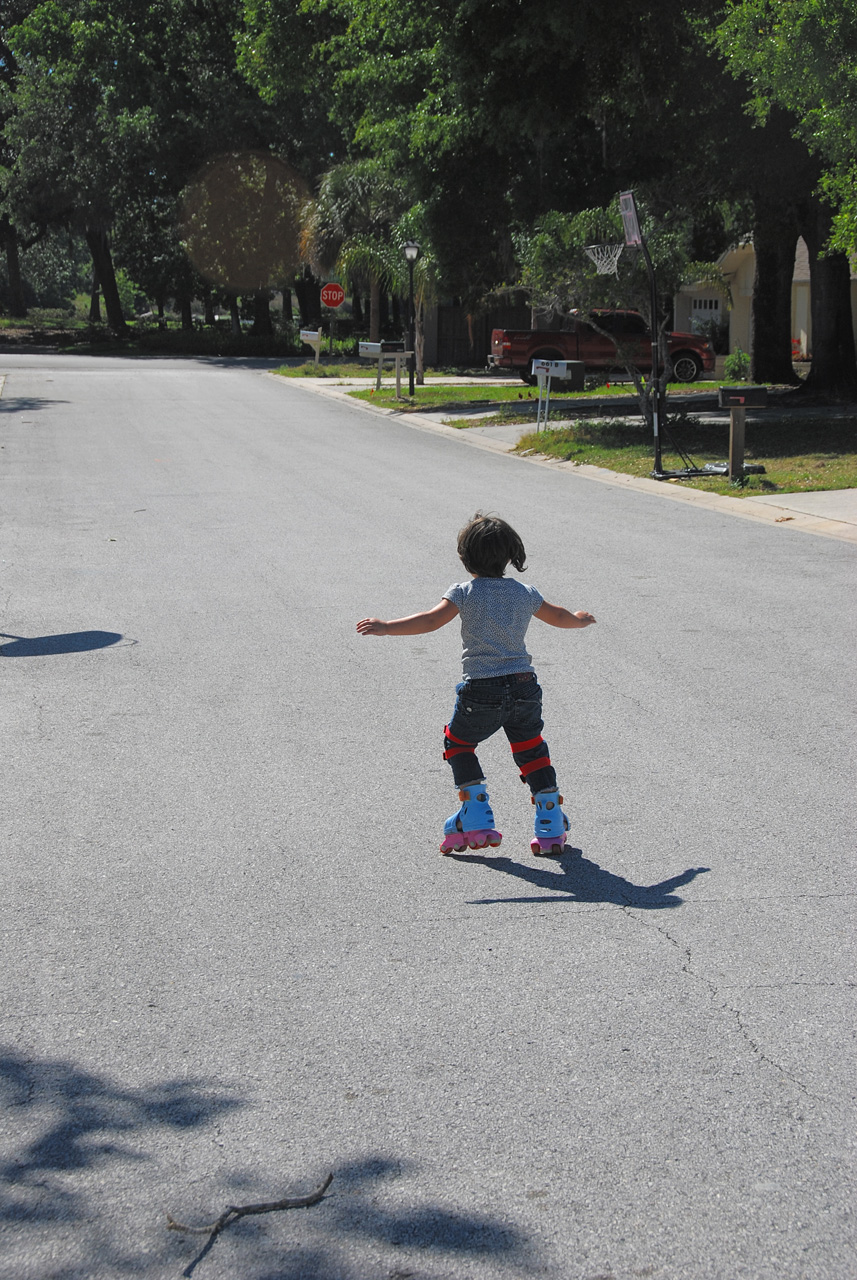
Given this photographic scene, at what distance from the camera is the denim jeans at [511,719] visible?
15.7 feet

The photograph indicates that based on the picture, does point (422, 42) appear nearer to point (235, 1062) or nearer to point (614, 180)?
point (614, 180)

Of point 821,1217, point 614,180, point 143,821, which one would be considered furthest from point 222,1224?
point 614,180

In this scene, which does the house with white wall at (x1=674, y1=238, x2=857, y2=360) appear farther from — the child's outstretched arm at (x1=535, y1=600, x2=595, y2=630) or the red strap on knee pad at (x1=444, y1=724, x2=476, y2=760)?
the red strap on knee pad at (x1=444, y1=724, x2=476, y2=760)

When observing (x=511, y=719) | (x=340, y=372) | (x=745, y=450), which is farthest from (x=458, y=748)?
(x=340, y=372)

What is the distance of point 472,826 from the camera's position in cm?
477

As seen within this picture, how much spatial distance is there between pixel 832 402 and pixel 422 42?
34.1 ft

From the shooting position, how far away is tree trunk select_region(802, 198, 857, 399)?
82.1ft

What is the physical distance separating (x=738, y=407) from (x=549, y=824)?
11.0 m

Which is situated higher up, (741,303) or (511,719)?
(741,303)

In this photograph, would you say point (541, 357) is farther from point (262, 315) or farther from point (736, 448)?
point (262, 315)

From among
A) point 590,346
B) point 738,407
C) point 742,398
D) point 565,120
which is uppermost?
point 565,120

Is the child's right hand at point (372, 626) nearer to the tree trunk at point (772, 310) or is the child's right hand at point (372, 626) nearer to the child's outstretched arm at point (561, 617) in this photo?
the child's outstretched arm at point (561, 617)

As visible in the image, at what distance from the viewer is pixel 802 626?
27.8ft

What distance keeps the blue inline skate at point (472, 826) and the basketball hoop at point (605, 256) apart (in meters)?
14.4
